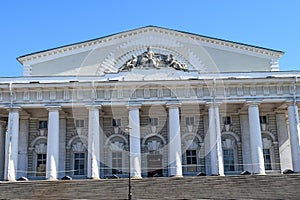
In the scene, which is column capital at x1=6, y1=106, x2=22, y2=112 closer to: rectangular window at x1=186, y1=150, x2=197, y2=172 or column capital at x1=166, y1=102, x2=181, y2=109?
column capital at x1=166, y1=102, x2=181, y2=109

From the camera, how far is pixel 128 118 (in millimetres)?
36719

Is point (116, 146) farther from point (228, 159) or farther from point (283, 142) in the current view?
point (283, 142)

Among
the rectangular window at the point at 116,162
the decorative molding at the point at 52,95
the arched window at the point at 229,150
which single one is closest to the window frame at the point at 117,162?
the rectangular window at the point at 116,162

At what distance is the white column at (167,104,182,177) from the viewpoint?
33.6 meters

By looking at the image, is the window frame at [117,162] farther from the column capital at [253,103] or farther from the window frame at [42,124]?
the column capital at [253,103]

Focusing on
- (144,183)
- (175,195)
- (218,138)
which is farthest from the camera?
(218,138)

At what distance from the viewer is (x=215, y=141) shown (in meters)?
34.5

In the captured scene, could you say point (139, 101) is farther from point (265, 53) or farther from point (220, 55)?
point (265, 53)

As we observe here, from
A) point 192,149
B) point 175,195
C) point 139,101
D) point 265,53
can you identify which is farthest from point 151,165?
point 265,53

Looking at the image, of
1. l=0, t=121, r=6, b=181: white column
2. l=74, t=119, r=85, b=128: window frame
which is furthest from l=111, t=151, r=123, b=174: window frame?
l=0, t=121, r=6, b=181: white column

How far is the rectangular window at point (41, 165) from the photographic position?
3753cm

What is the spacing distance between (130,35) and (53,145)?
1201cm

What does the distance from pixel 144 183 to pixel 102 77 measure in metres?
10.9

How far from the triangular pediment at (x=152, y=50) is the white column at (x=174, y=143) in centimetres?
586
